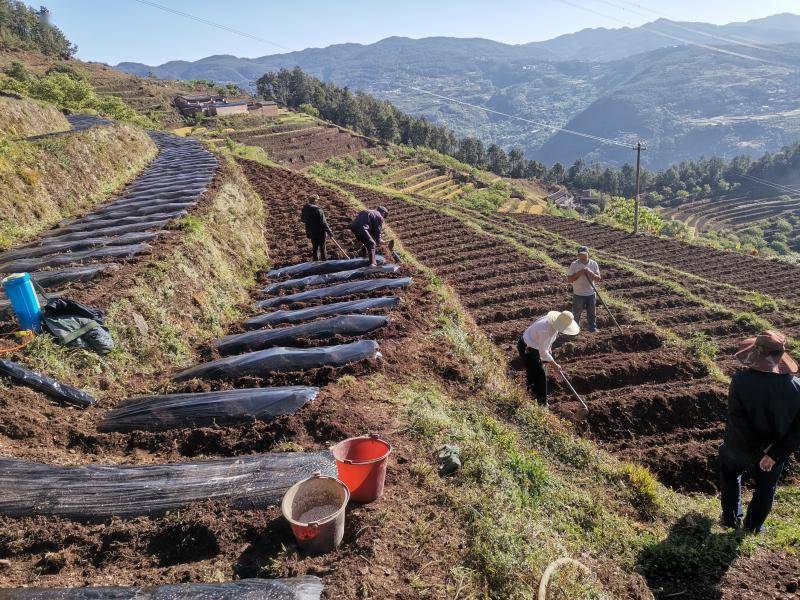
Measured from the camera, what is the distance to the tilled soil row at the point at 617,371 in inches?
233

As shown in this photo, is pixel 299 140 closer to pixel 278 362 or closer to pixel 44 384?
pixel 278 362

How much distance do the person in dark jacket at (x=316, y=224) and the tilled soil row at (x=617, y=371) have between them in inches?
131

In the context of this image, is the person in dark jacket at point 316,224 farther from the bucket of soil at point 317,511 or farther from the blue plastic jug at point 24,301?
the bucket of soil at point 317,511

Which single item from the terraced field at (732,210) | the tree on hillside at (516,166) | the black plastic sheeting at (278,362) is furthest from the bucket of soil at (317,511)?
the tree on hillside at (516,166)

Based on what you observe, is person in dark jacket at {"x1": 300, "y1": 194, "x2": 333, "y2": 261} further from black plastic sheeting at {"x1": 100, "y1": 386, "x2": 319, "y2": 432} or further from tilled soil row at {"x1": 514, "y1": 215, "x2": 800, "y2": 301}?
tilled soil row at {"x1": 514, "y1": 215, "x2": 800, "y2": 301}

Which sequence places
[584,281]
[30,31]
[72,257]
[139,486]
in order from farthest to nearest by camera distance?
1. [30,31]
2. [584,281]
3. [72,257]
4. [139,486]

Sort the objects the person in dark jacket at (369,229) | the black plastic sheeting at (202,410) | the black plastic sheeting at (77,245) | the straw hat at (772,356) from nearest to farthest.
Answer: the straw hat at (772,356) → the black plastic sheeting at (202,410) → the black plastic sheeting at (77,245) → the person in dark jacket at (369,229)

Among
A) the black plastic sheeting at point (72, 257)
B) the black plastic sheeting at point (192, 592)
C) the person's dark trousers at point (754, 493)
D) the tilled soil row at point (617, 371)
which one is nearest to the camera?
the black plastic sheeting at point (192, 592)

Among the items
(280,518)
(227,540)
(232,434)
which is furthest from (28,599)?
(232,434)

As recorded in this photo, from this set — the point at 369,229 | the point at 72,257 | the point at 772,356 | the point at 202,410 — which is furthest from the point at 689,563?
the point at 72,257

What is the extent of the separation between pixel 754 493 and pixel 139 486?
4961mm

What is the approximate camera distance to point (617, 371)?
7.41 m

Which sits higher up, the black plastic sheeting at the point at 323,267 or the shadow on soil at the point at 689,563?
the black plastic sheeting at the point at 323,267

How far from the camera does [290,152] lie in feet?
144
